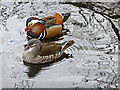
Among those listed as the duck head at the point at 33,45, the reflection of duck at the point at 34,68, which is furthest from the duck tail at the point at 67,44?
the duck head at the point at 33,45

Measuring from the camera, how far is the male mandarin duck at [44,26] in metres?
8.28

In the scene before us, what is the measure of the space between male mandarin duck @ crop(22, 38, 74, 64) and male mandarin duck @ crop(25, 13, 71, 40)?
1072 mm

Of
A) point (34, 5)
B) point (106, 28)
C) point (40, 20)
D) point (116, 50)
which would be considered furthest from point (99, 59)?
point (34, 5)

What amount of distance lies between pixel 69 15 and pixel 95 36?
1.23 m

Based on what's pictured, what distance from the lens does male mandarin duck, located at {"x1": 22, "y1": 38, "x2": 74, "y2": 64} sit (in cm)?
716

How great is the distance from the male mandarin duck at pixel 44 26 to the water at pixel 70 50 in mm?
210

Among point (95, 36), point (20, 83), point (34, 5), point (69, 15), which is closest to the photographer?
point (20, 83)

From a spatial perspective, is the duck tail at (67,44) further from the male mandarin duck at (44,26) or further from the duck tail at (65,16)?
the duck tail at (65,16)


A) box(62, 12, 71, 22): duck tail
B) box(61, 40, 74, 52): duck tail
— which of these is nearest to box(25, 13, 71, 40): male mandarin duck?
box(62, 12, 71, 22): duck tail

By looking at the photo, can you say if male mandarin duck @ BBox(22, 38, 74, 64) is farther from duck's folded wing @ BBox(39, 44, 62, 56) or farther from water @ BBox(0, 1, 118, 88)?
water @ BBox(0, 1, 118, 88)

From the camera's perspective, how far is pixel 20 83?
652 cm

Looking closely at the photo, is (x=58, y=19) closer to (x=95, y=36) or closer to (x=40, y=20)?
(x=40, y=20)

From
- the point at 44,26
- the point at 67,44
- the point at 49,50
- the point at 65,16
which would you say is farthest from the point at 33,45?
the point at 65,16

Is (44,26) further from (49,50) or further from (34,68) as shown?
(34,68)
